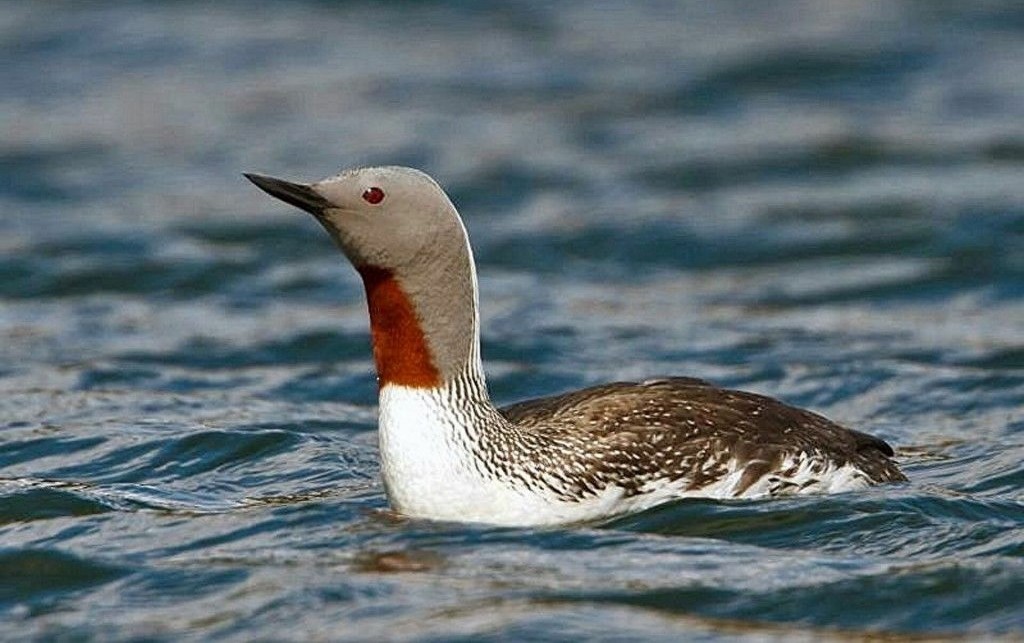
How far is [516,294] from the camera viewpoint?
16.9 meters

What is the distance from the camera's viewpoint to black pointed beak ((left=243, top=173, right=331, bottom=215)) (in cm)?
945

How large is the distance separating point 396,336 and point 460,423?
1.45 ft

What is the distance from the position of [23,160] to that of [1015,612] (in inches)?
523

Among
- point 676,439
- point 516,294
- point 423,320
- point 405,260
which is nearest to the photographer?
point 405,260

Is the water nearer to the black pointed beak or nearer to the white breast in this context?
the white breast

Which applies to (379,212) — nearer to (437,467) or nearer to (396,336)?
(396,336)

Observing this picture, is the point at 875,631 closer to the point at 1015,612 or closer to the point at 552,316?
the point at 1015,612

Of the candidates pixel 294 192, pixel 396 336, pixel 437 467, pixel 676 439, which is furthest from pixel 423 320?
pixel 676 439

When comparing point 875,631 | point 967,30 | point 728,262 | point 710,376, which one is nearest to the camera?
point 875,631

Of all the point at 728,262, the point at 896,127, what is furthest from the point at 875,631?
the point at 896,127

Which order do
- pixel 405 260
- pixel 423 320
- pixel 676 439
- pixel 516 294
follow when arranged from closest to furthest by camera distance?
pixel 405 260, pixel 423 320, pixel 676 439, pixel 516 294

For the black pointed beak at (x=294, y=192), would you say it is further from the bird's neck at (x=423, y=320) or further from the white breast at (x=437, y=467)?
the white breast at (x=437, y=467)

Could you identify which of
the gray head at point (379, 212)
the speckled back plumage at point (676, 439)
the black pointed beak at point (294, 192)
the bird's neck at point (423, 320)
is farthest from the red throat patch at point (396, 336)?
the speckled back plumage at point (676, 439)

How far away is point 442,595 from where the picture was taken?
9.42 metres
